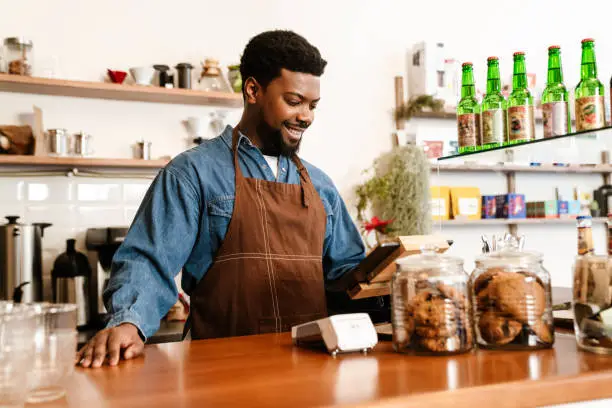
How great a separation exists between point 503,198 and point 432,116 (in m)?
0.78

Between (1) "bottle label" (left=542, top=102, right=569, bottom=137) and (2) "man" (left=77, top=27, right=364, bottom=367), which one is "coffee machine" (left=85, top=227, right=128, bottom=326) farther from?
(1) "bottle label" (left=542, top=102, right=569, bottom=137)

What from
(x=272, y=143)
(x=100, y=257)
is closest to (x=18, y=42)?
(x=100, y=257)

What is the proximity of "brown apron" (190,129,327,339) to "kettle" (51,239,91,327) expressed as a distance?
154 cm

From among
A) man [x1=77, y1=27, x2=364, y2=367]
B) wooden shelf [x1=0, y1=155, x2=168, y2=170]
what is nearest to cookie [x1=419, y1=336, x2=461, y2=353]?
man [x1=77, y1=27, x2=364, y2=367]

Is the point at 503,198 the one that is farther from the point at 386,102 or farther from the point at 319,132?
the point at 319,132

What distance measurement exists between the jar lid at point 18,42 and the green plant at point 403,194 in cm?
216

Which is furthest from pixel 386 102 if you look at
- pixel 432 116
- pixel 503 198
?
pixel 503 198

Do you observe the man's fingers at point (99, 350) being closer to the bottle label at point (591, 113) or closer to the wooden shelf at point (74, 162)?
the bottle label at point (591, 113)

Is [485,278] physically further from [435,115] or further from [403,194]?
[435,115]

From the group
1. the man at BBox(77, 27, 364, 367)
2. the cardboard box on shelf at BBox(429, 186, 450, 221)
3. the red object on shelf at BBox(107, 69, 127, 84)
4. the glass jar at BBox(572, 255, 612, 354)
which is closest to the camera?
the glass jar at BBox(572, 255, 612, 354)

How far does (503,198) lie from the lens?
4.88m

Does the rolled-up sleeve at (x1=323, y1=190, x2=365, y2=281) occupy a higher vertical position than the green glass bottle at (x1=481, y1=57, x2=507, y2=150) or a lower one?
lower

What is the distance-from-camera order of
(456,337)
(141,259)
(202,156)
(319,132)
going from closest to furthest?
1. (456,337)
2. (141,259)
3. (202,156)
4. (319,132)

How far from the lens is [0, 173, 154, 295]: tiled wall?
12.0 feet
